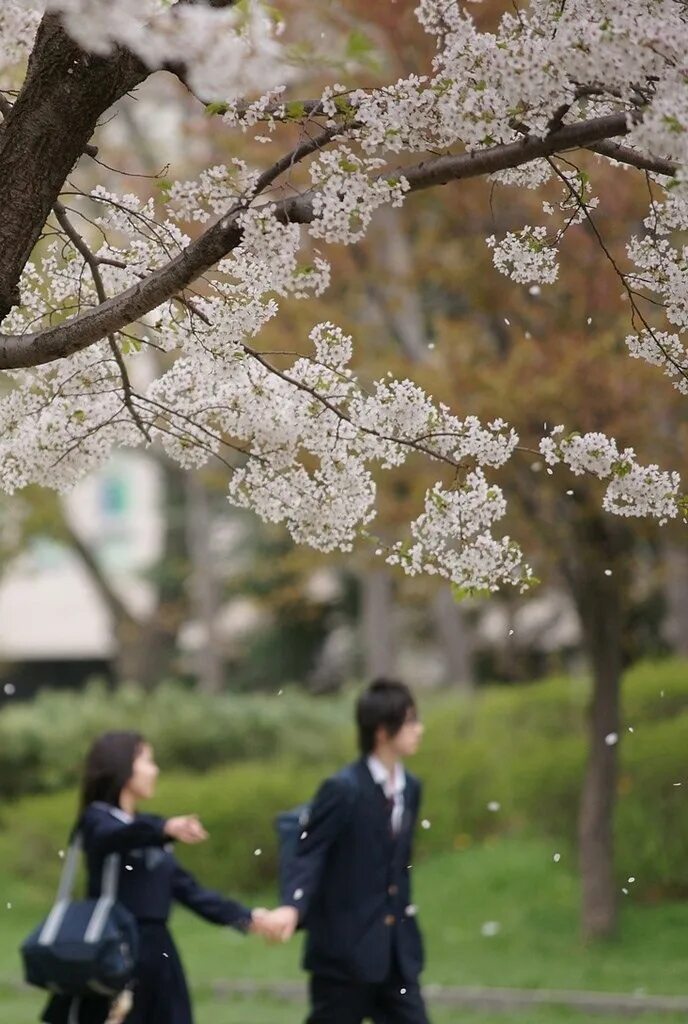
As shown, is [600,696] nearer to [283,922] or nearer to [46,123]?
[283,922]

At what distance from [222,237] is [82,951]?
9.97 feet

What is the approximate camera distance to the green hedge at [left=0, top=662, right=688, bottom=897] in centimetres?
1245

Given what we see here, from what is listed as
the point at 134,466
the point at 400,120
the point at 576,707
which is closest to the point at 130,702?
the point at 576,707

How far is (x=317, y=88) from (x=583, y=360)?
357cm

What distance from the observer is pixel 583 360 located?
400 inches

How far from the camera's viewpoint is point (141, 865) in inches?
257

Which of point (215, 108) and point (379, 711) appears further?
point (379, 711)

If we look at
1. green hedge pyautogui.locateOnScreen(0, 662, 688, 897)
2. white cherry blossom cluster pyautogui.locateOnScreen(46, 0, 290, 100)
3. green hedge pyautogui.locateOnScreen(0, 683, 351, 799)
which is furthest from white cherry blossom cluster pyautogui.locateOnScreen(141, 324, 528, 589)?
green hedge pyautogui.locateOnScreen(0, 683, 351, 799)

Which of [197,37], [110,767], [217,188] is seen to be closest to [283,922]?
[110,767]

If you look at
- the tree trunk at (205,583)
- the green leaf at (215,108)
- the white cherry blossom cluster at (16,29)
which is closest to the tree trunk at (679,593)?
the tree trunk at (205,583)

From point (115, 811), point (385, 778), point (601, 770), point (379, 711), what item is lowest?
point (115, 811)

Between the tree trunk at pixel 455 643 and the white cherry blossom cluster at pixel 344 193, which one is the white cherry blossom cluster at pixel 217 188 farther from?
the tree trunk at pixel 455 643

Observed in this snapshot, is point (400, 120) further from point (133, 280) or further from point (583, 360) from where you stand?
point (583, 360)

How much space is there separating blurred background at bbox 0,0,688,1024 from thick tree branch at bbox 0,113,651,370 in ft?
5.68
